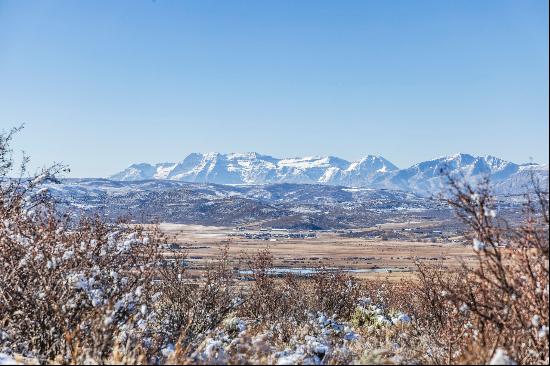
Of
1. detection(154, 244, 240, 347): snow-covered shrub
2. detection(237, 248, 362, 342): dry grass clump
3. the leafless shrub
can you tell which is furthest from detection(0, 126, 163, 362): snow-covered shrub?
detection(237, 248, 362, 342): dry grass clump

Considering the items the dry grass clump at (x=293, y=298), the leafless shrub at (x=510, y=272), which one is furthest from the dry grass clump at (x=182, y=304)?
the dry grass clump at (x=293, y=298)

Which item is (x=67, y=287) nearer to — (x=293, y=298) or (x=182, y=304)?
(x=182, y=304)

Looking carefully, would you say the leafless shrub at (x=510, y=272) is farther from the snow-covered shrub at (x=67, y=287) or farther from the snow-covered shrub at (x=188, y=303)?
the snow-covered shrub at (x=188, y=303)

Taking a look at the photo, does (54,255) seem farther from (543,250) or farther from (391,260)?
(391,260)

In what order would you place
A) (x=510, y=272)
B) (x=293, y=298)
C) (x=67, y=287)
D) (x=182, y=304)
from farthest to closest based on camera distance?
1. (x=293, y=298)
2. (x=182, y=304)
3. (x=67, y=287)
4. (x=510, y=272)

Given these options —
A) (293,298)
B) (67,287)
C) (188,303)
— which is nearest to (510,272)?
(67,287)

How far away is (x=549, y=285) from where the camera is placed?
623 cm

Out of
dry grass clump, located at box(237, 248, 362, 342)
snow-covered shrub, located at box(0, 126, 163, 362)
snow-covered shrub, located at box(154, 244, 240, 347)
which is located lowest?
dry grass clump, located at box(237, 248, 362, 342)

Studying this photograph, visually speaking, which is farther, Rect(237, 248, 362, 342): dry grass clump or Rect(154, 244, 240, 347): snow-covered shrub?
Rect(237, 248, 362, 342): dry grass clump

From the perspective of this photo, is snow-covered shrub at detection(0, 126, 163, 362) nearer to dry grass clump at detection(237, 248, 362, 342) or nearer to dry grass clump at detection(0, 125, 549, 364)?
dry grass clump at detection(0, 125, 549, 364)

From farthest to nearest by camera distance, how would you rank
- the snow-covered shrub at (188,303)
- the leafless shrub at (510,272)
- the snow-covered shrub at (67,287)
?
the snow-covered shrub at (188,303), the snow-covered shrub at (67,287), the leafless shrub at (510,272)

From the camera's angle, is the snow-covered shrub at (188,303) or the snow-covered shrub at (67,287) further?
the snow-covered shrub at (188,303)

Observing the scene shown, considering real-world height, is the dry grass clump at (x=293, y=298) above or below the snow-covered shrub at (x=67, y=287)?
below

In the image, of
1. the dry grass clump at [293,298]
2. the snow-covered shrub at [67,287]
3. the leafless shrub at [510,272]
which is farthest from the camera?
the dry grass clump at [293,298]
